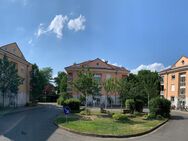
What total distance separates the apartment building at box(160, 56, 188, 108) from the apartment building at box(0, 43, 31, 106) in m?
32.9

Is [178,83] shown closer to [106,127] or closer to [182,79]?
[182,79]

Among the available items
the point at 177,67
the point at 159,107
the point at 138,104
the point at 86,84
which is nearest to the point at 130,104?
the point at 138,104

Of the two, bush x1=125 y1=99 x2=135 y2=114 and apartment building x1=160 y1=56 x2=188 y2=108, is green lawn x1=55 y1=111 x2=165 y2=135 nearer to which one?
bush x1=125 y1=99 x2=135 y2=114

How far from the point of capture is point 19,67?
51906 mm

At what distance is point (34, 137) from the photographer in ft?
55.2

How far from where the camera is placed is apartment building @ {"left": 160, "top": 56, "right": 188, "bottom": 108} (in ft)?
218

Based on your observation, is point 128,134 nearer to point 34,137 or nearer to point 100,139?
point 100,139

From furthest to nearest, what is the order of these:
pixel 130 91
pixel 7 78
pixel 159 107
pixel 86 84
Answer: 1. pixel 130 91
2. pixel 7 78
3. pixel 86 84
4. pixel 159 107

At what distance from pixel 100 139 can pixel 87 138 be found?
2.46 ft

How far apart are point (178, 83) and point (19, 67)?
36115 mm

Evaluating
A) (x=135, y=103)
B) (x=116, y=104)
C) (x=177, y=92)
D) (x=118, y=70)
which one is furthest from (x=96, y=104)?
(x=135, y=103)

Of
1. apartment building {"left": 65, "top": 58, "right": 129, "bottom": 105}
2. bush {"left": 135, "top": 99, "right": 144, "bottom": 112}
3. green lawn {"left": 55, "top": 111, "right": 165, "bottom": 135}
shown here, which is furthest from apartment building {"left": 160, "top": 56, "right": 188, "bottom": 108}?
green lawn {"left": 55, "top": 111, "right": 165, "bottom": 135}

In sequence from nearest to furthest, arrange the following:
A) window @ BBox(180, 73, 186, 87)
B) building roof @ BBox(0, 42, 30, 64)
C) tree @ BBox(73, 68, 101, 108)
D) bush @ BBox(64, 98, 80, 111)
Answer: tree @ BBox(73, 68, 101, 108) < bush @ BBox(64, 98, 80, 111) < building roof @ BBox(0, 42, 30, 64) < window @ BBox(180, 73, 186, 87)

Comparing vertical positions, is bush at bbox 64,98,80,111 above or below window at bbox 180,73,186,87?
below
